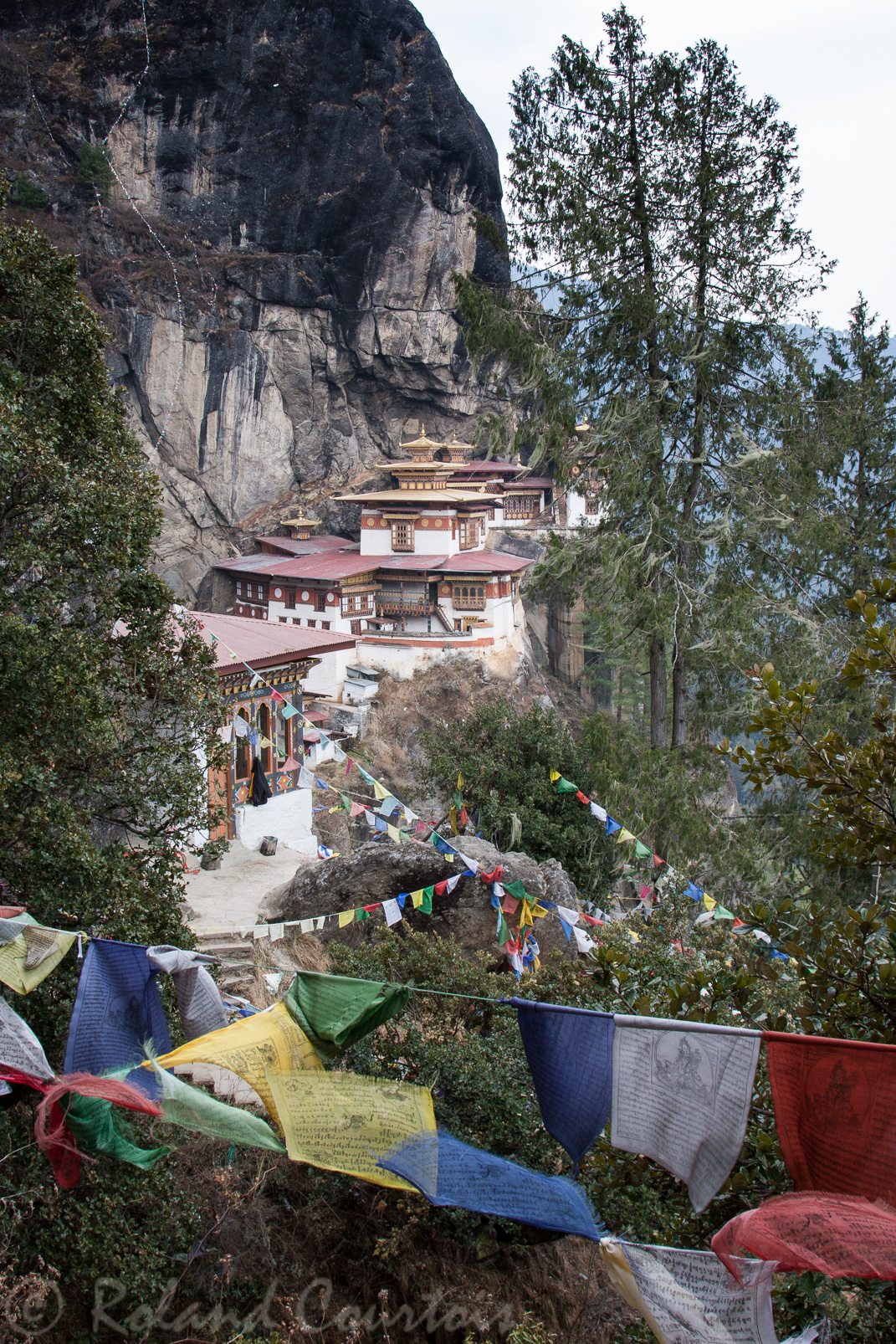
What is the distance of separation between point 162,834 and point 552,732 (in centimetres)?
901

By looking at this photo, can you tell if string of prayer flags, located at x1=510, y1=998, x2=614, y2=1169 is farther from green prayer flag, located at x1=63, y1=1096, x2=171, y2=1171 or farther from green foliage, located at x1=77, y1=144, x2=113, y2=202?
green foliage, located at x1=77, y1=144, x2=113, y2=202

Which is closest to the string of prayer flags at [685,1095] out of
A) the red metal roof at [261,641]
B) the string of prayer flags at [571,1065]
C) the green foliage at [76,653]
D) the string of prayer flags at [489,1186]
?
the string of prayer flags at [571,1065]

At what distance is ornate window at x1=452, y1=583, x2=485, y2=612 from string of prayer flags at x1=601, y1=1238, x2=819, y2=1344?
1165 inches

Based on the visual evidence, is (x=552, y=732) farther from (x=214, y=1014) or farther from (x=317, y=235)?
(x=317, y=235)

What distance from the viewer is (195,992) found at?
169 inches

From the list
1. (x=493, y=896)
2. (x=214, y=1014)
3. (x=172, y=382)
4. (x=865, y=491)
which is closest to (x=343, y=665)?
(x=172, y=382)

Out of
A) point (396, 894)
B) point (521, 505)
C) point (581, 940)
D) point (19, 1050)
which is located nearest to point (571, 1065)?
point (19, 1050)

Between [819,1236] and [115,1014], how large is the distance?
3.08 m

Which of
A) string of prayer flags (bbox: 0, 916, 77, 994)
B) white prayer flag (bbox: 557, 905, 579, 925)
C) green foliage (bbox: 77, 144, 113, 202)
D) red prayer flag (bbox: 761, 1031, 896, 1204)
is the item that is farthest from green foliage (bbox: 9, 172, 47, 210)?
red prayer flag (bbox: 761, 1031, 896, 1204)

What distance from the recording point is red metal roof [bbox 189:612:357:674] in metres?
14.7

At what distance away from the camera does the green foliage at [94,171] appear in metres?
33.2

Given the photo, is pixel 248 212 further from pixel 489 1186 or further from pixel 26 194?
pixel 489 1186

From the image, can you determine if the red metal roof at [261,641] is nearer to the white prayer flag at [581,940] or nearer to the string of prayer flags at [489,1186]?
the white prayer flag at [581,940]

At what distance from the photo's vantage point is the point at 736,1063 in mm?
3104
